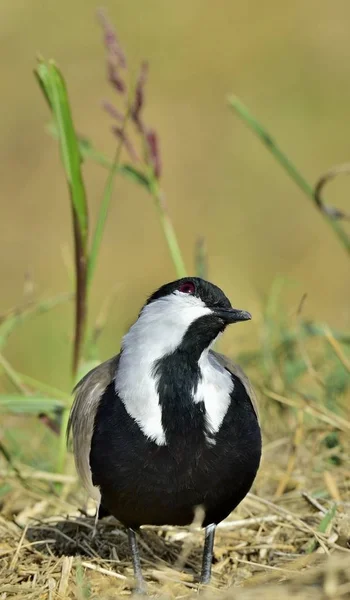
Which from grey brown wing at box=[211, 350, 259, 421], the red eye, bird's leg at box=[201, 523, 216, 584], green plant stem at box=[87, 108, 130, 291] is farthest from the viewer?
green plant stem at box=[87, 108, 130, 291]

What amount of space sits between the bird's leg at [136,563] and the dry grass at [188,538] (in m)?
0.04

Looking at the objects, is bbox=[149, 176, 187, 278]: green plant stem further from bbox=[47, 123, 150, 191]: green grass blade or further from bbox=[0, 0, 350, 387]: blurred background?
bbox=[0, 0, 350, 387]: blurred background

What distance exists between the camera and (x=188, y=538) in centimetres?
473

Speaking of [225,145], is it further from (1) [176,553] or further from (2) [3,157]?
(1) [176,553]

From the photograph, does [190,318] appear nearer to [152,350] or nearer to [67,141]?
[152,350]

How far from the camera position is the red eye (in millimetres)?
4027

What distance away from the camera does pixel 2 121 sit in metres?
11.8

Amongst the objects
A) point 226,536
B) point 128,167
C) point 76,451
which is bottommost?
point 226,536

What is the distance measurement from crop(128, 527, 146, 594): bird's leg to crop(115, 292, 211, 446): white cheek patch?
1.73ft

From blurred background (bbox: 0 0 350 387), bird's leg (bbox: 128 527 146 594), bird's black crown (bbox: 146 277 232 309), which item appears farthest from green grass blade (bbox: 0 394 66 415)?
blurred background (bbox: 0 0 350 387)

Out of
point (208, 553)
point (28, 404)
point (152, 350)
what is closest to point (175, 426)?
point (152, 350)

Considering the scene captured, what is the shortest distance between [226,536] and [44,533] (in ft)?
2.51

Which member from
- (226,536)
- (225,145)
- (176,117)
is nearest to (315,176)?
(225,145)

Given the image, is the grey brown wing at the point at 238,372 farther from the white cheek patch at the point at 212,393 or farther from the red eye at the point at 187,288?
the red eye at the point at 187,288
